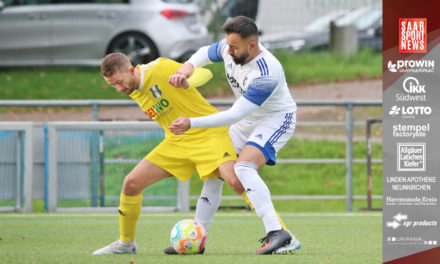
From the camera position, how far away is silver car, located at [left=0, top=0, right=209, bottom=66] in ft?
60.8

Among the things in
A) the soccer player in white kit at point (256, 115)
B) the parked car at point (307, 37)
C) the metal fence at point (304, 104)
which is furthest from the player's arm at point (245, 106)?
the parked car at point (307, 37)

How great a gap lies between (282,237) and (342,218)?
14.2ft

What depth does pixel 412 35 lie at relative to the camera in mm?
4898

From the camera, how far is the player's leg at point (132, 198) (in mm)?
7137

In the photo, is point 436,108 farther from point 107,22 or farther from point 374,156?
point 107,22

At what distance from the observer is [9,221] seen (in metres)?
10.4

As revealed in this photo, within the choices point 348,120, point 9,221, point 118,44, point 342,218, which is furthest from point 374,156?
point 118,44

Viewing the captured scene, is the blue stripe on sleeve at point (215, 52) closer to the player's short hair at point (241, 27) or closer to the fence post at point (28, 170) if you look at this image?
the player's short hair at point (241, 27)

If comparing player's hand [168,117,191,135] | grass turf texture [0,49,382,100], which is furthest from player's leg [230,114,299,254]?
grass turf texture [0,49,382,100]

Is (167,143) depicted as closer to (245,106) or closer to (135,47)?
(245,106)

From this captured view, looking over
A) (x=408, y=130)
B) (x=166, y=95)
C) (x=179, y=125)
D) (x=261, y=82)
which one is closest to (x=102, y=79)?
(x=166, y=95)

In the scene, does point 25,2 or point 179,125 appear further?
point 25,2

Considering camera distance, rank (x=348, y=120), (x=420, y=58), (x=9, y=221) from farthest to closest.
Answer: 1. (x=348, y=120)
2. (x=9, y=221)
3. (x=420, y=58)

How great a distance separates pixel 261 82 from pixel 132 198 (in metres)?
1.36
